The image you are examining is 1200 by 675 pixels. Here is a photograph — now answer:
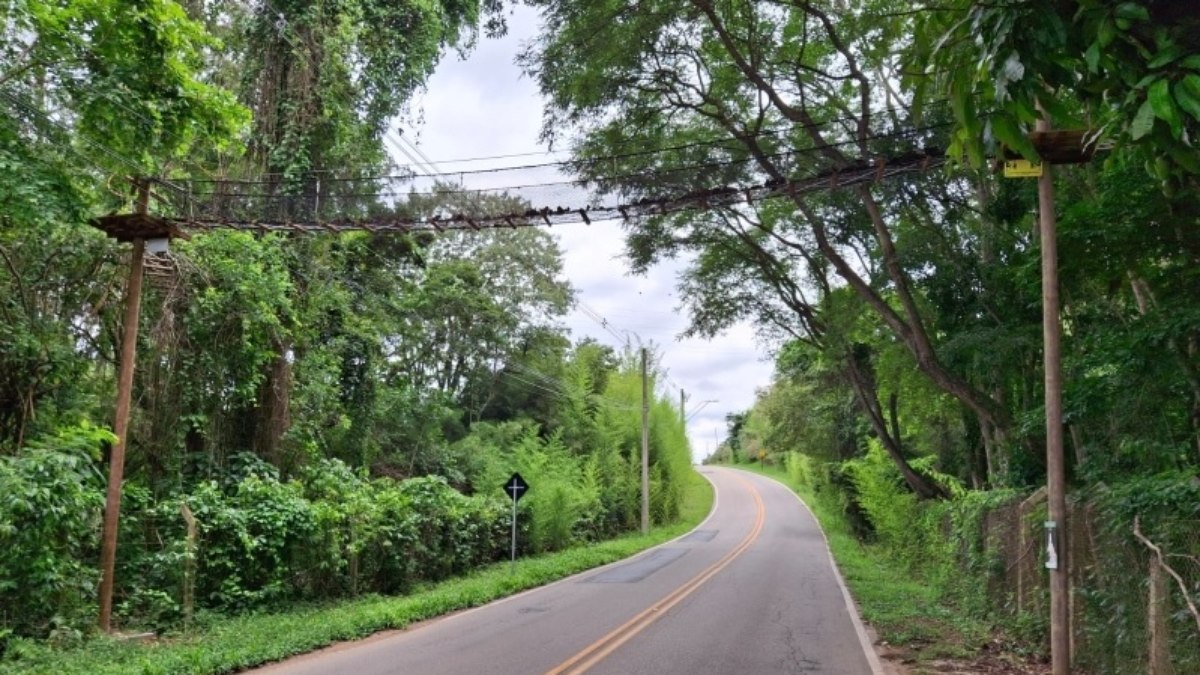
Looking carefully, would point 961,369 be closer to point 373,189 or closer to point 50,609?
point 373,189

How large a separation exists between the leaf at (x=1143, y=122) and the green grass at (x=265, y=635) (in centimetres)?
925

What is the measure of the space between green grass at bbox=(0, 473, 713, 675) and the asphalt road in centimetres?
37

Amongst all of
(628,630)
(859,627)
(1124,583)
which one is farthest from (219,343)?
(1124,583)

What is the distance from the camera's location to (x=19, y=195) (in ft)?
27.7

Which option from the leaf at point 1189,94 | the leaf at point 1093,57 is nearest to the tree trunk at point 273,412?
the leaf at point 1093,57

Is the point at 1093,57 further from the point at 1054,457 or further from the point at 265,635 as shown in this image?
the point at 265,635

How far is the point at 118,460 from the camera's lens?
1078cm

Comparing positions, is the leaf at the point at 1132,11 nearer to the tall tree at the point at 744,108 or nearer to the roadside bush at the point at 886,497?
the tall tree at the point at 744,108

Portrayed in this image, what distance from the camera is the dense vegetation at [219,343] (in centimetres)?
938

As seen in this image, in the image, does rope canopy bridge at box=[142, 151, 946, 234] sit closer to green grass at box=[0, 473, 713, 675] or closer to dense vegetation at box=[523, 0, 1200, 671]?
dense vegetation at box=[523, 0, 1200, 671]

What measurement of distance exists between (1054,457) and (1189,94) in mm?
5987

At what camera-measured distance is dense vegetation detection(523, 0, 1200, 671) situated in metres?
3.42

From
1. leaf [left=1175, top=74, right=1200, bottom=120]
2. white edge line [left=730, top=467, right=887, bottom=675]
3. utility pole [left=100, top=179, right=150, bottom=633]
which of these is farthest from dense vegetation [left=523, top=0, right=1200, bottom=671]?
utility pole [left=100, top=179, right=150, bottom=633]

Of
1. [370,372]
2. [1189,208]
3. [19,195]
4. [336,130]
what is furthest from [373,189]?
[1189,208]
